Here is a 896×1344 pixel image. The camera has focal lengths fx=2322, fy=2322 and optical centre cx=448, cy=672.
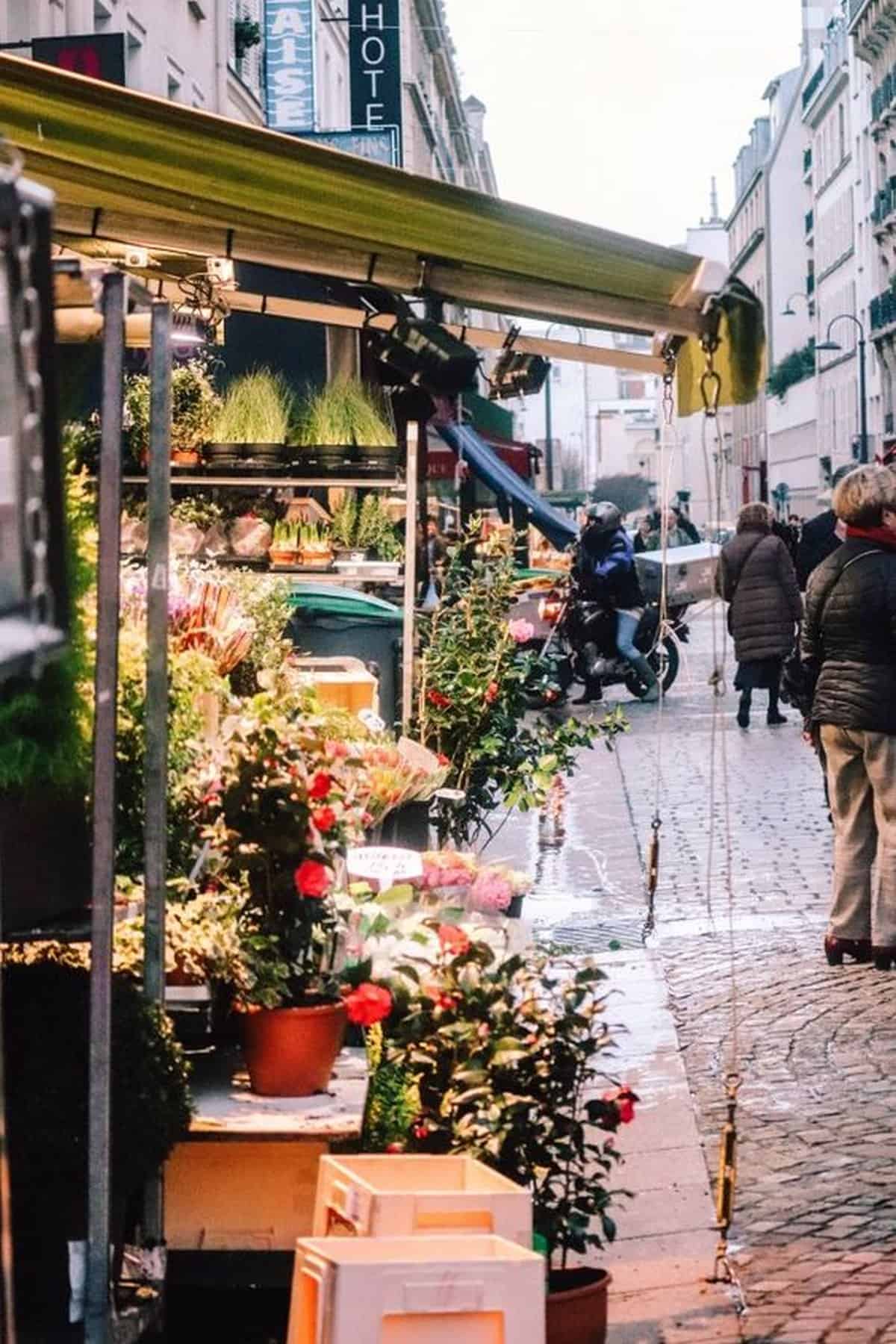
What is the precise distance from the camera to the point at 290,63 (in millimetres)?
29984

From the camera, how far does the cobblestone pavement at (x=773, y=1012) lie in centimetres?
575

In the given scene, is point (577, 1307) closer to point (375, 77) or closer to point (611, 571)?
point (611, 571)

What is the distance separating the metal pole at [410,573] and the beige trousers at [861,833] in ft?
5.65

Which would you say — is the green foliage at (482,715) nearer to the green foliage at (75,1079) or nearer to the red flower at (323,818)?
the red flower at (323,818)

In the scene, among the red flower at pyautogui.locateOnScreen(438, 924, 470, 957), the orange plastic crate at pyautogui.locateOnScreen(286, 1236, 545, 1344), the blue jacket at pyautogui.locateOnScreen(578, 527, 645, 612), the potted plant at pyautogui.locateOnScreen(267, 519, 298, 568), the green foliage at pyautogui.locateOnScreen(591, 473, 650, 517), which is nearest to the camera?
the orange plastic crate at pyautogui.locateOnScreen(286, 1236, 545, 1344)

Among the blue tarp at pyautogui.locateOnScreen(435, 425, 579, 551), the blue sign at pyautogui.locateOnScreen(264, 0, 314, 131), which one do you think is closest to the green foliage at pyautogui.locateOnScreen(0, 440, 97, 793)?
the blue tarp at pyautogui.locateOnScreen(435, 425, 579, 551)

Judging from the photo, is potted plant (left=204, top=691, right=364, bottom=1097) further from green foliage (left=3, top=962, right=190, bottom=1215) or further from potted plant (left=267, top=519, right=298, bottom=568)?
potted plant (left=267, top=519, right=298, bottom=568)

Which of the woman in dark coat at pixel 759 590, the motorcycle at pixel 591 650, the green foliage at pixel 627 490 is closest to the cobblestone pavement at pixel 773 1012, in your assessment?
the woman in dark coat at pixel 759 590

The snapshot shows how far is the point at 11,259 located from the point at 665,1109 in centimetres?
516

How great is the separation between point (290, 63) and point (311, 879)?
26.2m

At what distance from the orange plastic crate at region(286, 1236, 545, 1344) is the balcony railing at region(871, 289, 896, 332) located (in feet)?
228

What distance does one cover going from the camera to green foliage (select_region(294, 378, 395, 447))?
10.8 meters

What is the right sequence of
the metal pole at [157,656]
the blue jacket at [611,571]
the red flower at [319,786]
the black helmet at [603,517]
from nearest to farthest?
1. the metal pole at [157,656]
2. the red flower at [319,786]
3. the black helmet at [603,517]
4. the blue jacket at [611,571]

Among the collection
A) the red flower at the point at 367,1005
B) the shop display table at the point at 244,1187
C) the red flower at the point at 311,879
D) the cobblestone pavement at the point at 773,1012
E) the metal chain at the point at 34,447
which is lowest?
the cobblestone pavement at the point at 773,1012
